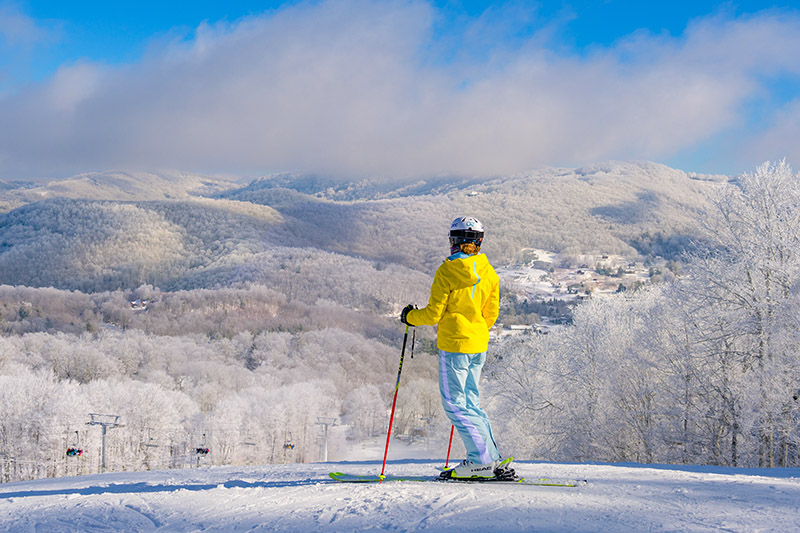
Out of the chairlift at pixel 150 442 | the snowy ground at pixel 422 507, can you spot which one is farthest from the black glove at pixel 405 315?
the chairlift at pixel 150 442

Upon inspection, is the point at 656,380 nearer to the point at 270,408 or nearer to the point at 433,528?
the point at 433,528

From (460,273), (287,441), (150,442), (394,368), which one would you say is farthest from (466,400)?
(394,368)

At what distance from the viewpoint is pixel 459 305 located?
5555 mm

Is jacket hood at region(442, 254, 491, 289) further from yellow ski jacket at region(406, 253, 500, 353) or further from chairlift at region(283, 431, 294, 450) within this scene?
chairlift at region(283, 431, 294, 450)

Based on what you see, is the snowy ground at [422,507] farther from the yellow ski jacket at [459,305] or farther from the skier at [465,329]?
the yellow ski jacket at [459,305]

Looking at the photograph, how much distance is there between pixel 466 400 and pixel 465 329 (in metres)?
0.79

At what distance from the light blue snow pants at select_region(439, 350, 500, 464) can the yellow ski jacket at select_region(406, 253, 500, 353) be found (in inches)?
5.5

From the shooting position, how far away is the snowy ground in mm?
4043

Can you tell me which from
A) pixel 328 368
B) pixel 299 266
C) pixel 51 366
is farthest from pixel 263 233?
pixel 51 366

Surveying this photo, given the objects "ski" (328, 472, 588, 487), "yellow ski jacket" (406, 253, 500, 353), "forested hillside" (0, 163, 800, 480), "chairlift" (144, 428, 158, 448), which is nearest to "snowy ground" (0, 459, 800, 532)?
"ski" (328, 472, 588, 487)

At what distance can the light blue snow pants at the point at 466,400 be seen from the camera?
18.3 feet

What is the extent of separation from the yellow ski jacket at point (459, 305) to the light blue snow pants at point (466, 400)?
0.46 feet

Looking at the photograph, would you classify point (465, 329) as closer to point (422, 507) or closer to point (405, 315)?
point (405, 315)

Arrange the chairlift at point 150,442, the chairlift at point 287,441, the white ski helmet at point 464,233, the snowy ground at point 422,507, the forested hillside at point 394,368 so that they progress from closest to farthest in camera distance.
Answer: the snowy ground at point 422,507, the white ski helmet at point 464,233, the forested hillside at point 394,368, the chairlift at point 150,442, the chairlift at point 287,441
